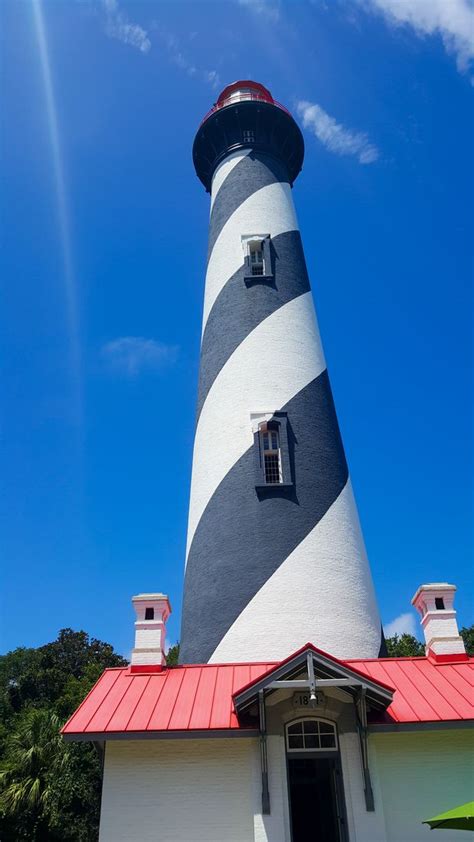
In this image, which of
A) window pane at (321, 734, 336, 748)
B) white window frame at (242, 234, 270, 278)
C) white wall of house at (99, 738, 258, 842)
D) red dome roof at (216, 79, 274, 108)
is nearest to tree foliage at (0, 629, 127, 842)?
white wall of house at (99, 738, 258, 842)

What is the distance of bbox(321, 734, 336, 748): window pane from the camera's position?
8.80 meters

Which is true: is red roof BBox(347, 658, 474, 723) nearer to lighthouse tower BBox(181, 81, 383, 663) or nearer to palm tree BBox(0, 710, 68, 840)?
lighthouse tower BBox(181, 81, 383, 663)

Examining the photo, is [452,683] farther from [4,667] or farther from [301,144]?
[4,667]

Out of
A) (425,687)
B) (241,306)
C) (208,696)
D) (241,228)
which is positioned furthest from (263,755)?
(241,228)

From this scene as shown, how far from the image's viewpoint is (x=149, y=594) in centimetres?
1050

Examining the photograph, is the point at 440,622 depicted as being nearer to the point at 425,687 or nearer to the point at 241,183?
the point at 425,687

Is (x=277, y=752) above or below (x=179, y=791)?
above

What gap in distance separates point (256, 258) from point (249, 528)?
259 inches

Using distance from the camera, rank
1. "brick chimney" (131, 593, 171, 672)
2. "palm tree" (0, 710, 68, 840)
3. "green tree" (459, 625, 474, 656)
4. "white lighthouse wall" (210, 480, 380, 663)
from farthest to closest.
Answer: "green tree" (459, 625, 474, 656), "palm tree" (0, 710, 68, 840), "white lighthouse wall" (210, 480, 380, 663), "brick chimney" (131, 593, 171, 672)

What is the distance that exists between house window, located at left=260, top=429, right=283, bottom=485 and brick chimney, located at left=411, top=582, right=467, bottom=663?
3.25 metres

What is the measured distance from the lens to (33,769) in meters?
19.0

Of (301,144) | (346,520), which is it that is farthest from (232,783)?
(301,144)

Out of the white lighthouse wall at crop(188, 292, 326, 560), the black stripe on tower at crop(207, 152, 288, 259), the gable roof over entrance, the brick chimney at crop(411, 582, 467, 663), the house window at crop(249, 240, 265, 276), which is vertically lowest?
the gable roof over entrance

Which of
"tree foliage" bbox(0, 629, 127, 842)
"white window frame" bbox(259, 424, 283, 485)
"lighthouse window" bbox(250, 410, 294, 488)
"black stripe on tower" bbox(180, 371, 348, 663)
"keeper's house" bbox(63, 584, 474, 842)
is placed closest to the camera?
"keeper's house" bbox(63, 584, 474, 842)
